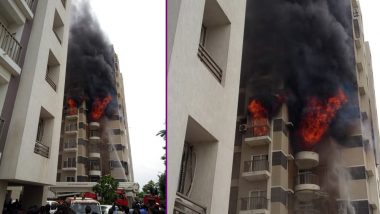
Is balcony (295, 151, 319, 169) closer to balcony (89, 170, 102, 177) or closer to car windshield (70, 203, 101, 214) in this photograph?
balcony (89, 170, 102, 177)

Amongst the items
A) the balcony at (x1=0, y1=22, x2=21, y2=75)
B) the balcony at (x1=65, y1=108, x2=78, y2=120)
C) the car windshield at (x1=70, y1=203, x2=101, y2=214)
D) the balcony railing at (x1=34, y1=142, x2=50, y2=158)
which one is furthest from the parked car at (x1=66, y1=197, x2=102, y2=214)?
the balcony at (x1=0, y1=22, x2=21, y2=75)

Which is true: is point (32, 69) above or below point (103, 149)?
above

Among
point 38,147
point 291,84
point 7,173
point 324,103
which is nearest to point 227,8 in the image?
point 38,147

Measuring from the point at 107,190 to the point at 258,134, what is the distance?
29.7 ft

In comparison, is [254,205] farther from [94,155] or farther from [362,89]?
[94,155]

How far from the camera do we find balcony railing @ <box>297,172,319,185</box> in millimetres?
13000

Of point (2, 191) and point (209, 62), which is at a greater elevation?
point (209, 62)

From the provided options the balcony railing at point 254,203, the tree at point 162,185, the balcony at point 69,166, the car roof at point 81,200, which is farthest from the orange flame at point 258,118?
the tree at point 162,185

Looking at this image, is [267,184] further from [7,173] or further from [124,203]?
[124,203]

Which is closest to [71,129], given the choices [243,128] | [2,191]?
[2,191]

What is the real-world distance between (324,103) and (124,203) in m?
13.4

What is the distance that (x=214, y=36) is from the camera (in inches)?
224

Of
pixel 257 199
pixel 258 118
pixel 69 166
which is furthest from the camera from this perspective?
pixel 258 118

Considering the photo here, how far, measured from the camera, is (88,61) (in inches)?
239
